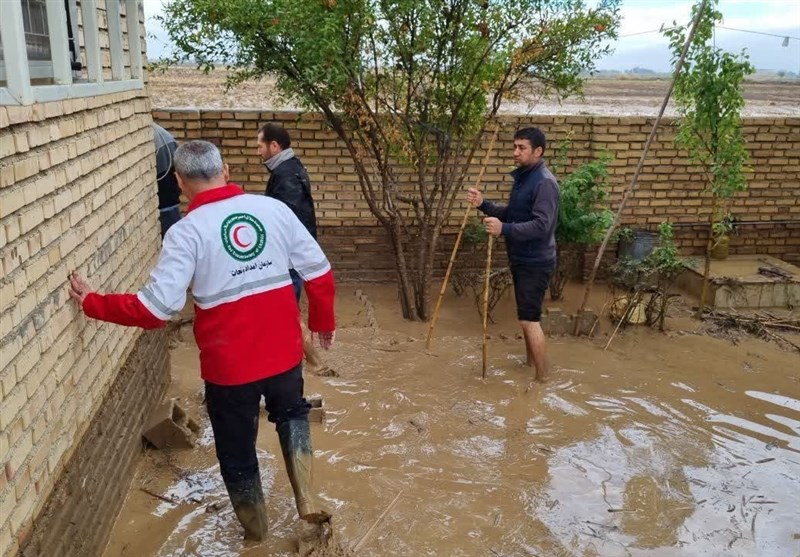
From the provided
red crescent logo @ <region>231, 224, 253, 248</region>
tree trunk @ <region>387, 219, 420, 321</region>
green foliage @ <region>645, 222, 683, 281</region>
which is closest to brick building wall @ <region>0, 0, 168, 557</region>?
red crescent logo @ <region>231, 224, 253, 248</region>

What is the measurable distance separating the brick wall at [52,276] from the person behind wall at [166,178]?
2.00 meters

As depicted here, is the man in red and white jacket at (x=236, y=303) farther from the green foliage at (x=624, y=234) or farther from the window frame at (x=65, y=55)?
the green foliage at (x=624, y=234)

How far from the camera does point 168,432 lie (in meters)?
4.11

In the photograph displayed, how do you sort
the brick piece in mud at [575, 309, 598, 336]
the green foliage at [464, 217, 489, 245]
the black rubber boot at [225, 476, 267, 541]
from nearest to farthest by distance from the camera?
the black rubber boot at [225, 476, 267, 541]
the brick piece in mud at [575, 309, 598, 336]
the green foliage at [464, 217, 489, 245]

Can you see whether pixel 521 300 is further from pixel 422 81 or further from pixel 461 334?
pixel 422 81

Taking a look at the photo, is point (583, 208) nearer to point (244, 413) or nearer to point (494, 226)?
point (494, 226)

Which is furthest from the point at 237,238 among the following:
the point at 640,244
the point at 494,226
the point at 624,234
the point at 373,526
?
the point at 640,244

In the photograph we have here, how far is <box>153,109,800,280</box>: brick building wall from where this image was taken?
7.31 metres

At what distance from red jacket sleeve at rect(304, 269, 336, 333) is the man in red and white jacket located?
15mm

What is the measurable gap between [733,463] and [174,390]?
3.77 metres

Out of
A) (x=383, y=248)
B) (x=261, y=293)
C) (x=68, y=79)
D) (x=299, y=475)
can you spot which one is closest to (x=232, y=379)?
(x=261, y=293)

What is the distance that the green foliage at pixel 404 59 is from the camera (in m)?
5.46

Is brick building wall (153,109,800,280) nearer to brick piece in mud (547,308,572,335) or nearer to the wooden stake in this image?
brick piece in mud (547,308,572,335)

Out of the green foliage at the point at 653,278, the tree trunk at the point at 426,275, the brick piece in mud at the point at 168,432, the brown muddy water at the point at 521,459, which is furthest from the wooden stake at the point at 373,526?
the green foliage at the point at 653,278
